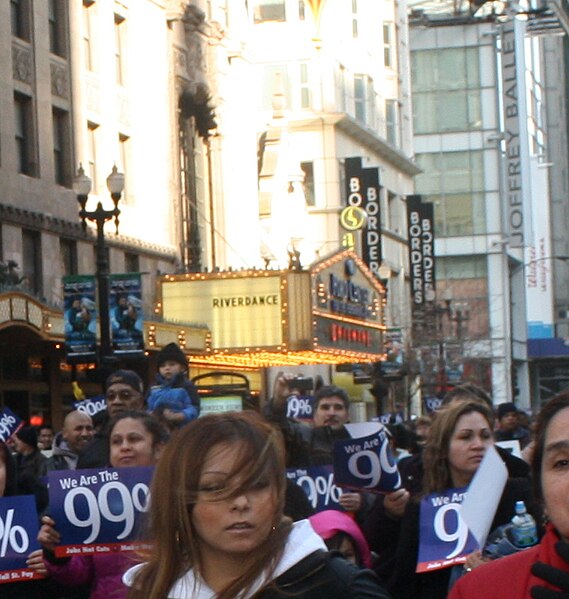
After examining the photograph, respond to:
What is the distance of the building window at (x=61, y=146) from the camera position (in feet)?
127

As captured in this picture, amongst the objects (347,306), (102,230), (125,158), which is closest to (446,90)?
(347,306)

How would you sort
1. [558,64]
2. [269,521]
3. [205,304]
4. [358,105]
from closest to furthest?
[269,521] < [205,304] < [358,105] < [558,64]

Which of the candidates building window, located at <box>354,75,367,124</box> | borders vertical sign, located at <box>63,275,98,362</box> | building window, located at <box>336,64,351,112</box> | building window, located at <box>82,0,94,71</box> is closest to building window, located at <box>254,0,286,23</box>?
building window, located at <box>336,64,351,112</box>

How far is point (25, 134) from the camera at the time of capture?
37156 mm

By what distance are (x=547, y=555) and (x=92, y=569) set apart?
470 cm

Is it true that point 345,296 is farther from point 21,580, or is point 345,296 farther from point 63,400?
point 21,580

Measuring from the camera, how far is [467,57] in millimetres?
91438

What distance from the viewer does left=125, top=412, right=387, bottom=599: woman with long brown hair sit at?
4.57m

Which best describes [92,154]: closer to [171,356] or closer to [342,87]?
[171,356]

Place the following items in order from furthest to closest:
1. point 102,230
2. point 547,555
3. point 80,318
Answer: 1. point 80,318
2. point 102,230
3. point 547,555

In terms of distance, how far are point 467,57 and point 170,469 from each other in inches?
3468

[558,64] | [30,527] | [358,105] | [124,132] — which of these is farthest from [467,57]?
[30,527]

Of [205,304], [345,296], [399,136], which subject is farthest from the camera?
[399,136]

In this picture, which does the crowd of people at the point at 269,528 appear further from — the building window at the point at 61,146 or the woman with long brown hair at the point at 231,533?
the building window at the point at 61,146
